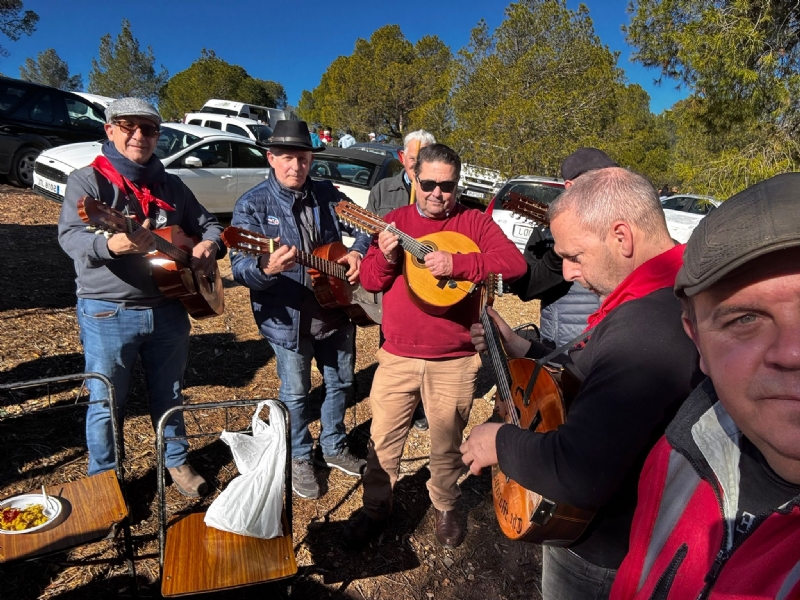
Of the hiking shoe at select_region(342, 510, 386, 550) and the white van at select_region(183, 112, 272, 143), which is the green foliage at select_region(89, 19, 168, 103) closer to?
the white van at select_region(183, 112, 272, 143)

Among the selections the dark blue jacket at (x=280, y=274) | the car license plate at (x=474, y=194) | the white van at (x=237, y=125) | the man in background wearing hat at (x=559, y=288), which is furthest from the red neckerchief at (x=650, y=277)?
the white van at (x=237, y=125)

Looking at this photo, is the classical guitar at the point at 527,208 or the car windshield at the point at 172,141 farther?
the car windshield at the point at 172,141

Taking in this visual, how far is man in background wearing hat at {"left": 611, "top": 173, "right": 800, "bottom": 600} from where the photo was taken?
2.45ft

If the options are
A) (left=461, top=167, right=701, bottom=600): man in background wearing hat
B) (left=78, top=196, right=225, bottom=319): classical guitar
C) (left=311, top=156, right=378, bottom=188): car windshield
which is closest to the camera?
(left=461, top=167, right=701, bottom=600): man in background wearing hat

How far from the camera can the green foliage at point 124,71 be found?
4478 centimetres

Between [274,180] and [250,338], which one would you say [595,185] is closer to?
[274,180]

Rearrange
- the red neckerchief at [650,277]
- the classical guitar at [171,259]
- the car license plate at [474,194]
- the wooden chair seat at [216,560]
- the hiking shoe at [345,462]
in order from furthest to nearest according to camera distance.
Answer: the car license plate at [474,194] → the hiking shoe at [345,462] → the classical guitar at [171,259] → the wooden chair seat at [216,560] → the red neckerchief at [650,277]

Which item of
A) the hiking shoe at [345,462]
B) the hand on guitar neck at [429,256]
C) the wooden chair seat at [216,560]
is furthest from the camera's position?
the hiking shoe at [345,462]

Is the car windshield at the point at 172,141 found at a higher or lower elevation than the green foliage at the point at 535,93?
lower

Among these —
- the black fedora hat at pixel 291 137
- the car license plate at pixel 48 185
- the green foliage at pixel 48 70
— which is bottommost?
the black fedora hat at pixel 291 137

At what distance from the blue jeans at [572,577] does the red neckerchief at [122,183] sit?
2.62m

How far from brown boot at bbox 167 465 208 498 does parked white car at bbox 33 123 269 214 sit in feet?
21.3

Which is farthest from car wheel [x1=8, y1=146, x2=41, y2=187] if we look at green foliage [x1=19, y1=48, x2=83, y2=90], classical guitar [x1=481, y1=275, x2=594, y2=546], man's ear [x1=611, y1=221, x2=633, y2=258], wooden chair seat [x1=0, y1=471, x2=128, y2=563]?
green foliage [x1=19, y1=48, x2=83, y2=90]

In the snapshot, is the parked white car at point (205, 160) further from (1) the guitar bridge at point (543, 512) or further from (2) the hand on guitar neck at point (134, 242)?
(1) the guitar bridge at point (543, 512)
